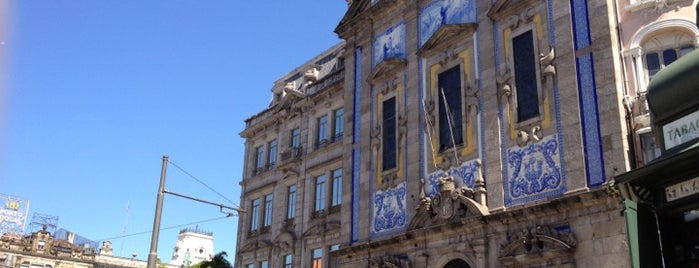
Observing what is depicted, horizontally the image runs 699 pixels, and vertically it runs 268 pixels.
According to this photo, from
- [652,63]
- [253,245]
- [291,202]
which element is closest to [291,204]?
[291,202]

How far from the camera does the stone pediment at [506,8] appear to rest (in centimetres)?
2312

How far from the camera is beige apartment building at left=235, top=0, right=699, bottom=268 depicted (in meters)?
19.8

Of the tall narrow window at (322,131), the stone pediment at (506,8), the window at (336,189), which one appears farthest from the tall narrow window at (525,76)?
the tall narrow window at (322,131)

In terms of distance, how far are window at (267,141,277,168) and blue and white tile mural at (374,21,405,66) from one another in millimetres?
10993

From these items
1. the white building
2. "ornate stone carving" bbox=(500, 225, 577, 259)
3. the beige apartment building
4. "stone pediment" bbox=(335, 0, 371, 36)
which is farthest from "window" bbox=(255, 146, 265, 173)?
the white building

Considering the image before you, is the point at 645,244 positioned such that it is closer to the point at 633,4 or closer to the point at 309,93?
the point at 633,4

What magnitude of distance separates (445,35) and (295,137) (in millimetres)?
13446

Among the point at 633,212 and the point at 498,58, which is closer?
the point at 633,212

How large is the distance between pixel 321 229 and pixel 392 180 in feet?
22.5

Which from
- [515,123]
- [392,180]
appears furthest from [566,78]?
[392,180]

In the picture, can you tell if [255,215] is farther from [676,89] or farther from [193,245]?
[193,245]

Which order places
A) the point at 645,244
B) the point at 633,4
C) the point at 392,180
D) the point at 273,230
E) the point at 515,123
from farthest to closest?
the point at 273,230, the point at 392,180, the point at 515,123, the point at 633,4, the point at 645,244

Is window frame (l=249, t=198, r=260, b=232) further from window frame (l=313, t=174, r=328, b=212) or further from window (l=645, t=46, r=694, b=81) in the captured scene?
window (l=645, t=46, r=694, b=81)

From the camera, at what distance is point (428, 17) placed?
27.0m
